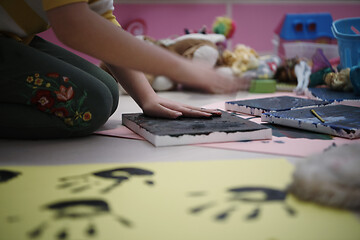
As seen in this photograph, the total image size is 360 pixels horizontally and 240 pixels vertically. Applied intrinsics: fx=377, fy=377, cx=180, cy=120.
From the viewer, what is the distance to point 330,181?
54 centimetres

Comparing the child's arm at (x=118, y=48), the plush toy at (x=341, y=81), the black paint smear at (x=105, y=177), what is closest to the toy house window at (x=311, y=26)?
the plush toy at (x=341, y=81)

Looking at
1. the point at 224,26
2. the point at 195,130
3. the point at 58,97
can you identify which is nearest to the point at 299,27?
the point at 224,26

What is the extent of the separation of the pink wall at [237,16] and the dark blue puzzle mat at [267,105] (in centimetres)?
186

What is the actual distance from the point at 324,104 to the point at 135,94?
0.67 m

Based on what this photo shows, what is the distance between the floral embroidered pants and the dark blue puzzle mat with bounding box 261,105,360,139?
50cm

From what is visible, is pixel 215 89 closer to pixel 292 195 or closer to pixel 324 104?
pixel 292 195

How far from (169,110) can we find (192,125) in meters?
0.10

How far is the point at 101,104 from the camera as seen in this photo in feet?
3.25

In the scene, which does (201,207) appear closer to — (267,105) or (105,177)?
(105,177)

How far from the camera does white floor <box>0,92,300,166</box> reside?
2.62ft

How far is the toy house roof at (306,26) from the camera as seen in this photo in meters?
2.57

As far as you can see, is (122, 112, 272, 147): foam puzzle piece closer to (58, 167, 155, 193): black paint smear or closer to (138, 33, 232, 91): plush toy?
(58, 167, 155, 193): black paint smear

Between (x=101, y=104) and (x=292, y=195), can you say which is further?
(x=101, y=104)

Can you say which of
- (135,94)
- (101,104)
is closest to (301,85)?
(135,94)
